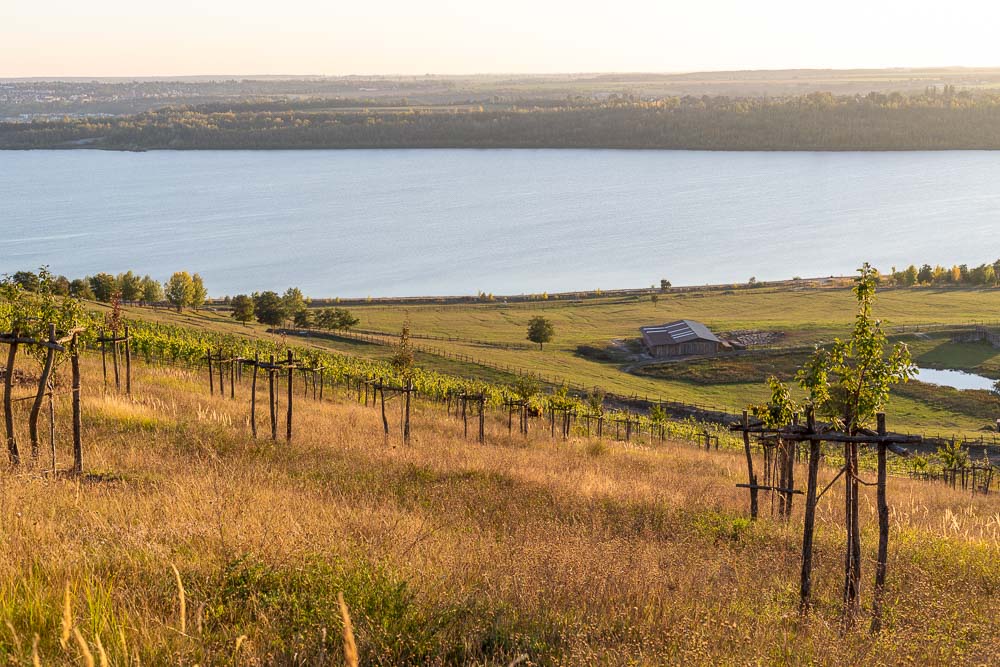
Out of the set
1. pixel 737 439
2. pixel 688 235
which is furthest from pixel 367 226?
pixel 737 439

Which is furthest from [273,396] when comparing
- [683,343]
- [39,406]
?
[683,343]

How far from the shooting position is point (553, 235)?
A: 12850cm

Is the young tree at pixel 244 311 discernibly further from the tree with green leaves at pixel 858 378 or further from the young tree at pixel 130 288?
the tree with green leaves at pixel 858 378

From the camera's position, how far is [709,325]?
7550 centimetres

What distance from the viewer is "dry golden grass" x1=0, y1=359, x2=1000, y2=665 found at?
497cm

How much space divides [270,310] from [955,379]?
4891 centimetres

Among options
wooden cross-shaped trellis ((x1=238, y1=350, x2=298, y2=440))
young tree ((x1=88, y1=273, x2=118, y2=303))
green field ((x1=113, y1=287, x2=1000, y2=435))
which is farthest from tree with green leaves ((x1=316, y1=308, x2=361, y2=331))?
wooden cross-shaped trellis ((x1=238, y1=350, x2=298, y2=440))

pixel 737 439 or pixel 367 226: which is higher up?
pixel 367 226

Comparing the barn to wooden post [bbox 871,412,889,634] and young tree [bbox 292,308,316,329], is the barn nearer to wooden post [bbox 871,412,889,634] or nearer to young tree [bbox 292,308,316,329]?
young tree [bbox 292,308,316,329]

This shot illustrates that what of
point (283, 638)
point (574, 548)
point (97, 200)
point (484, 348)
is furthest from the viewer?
point (97, 200)

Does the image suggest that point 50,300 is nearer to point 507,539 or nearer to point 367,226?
point 507,539

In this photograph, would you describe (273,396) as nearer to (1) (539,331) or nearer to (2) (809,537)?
(2) (809,537)

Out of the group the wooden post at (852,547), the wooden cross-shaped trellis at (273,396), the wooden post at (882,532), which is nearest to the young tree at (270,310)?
the wooden cross-shaped trellis at (273,396)

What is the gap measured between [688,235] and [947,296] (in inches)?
1850
